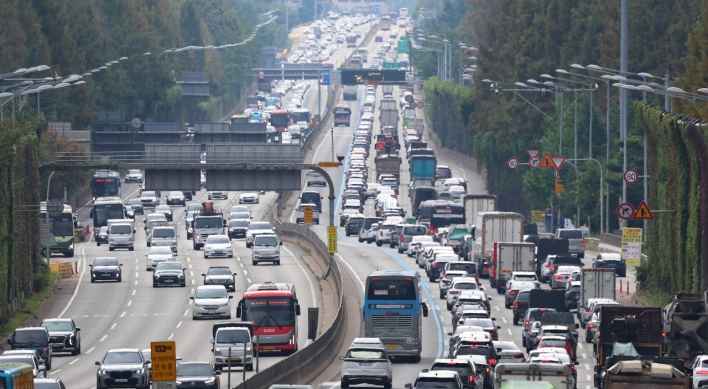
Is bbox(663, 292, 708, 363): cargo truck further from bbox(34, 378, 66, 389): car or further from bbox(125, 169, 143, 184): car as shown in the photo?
bbox(125, 169, 143, 184): car

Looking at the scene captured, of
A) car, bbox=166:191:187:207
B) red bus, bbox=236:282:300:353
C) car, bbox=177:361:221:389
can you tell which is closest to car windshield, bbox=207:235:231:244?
red bus, bbox=236:282:300:353

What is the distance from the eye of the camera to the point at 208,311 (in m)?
68.0

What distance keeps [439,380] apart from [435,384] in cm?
23

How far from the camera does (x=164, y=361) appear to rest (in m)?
30.7

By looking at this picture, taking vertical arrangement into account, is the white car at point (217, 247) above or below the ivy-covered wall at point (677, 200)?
below

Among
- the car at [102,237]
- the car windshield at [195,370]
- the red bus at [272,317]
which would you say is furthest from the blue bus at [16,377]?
the car at [102,237]

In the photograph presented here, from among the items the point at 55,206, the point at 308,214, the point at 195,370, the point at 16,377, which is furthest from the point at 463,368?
the point at 308,214

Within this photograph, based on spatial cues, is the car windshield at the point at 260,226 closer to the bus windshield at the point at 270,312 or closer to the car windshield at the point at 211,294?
the car windshield at the point at 211,294

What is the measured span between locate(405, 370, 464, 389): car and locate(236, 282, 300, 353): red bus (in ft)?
60.4

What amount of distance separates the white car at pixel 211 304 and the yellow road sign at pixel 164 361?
37032mm

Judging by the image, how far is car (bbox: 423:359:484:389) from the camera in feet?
137

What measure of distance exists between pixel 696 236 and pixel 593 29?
191 ft

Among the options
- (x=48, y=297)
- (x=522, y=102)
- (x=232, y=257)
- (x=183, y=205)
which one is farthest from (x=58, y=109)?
(x=48, y=297)

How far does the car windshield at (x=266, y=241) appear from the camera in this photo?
9200 cm
